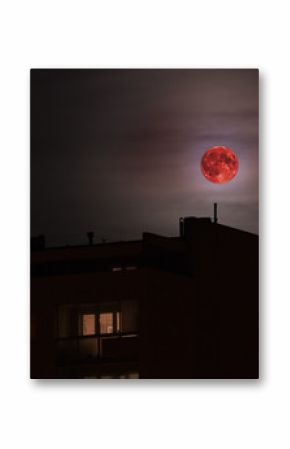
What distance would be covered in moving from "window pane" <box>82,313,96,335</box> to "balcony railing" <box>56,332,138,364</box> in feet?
0.11

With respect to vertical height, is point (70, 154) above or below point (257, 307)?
above

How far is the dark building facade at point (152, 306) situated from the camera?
8.70 ft

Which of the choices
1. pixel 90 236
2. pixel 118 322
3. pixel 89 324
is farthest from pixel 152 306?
pixel 90 236

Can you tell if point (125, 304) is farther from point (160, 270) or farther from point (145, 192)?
point (145, 192)

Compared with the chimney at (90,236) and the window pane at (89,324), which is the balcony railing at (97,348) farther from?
the chimney at (90,236)

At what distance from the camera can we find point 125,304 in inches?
104

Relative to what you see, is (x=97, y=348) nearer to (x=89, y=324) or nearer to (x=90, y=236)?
(x=89, y=324)

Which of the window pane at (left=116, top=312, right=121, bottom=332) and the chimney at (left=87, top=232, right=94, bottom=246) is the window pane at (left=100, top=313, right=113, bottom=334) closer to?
the window pane at (left=116, top=312, right=121, bottom=332)

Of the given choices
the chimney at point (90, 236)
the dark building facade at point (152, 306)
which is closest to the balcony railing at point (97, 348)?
the dark building facade at point (152, 306)

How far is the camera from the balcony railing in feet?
8.66

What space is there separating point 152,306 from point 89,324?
14.0 inches
